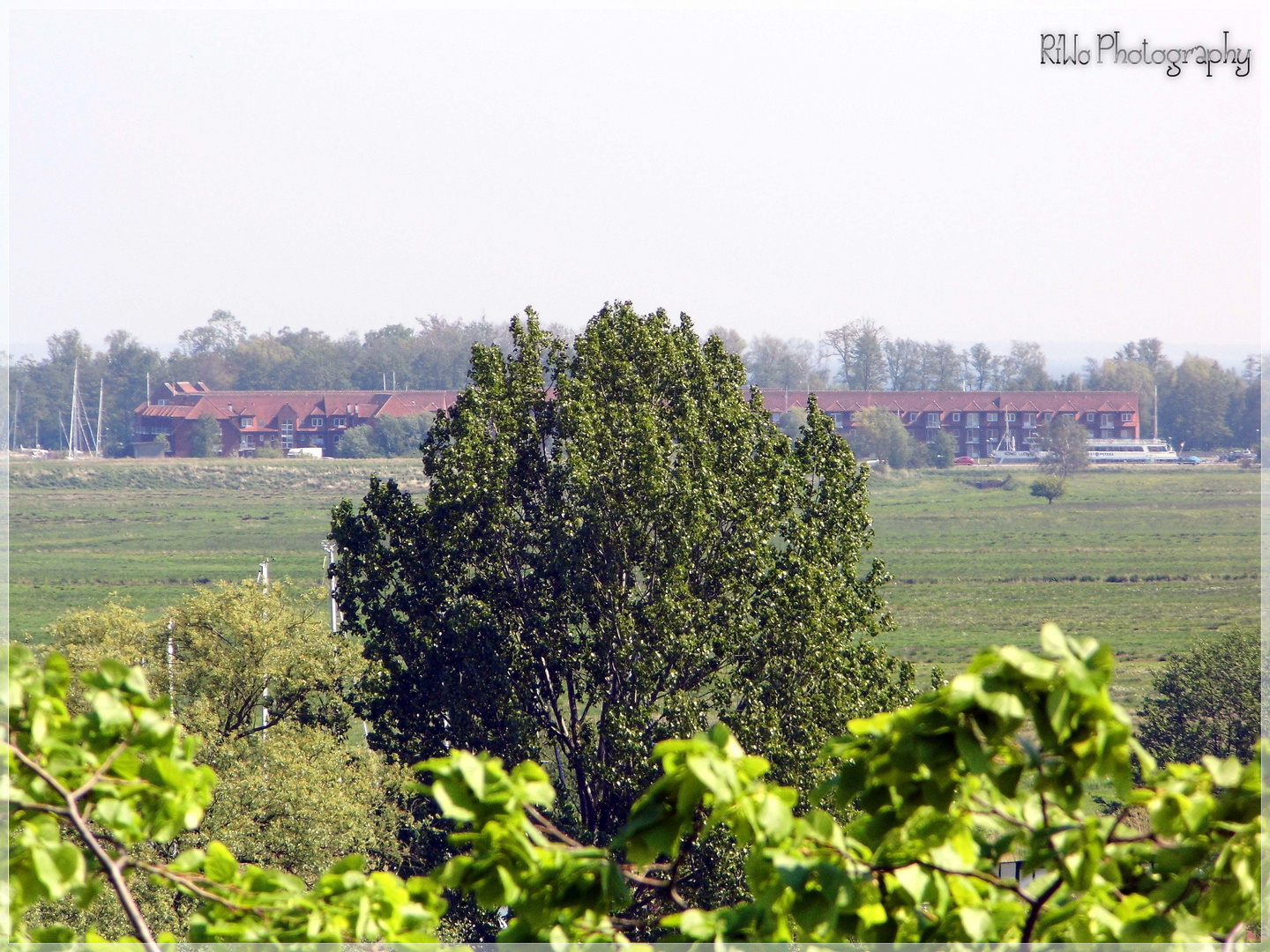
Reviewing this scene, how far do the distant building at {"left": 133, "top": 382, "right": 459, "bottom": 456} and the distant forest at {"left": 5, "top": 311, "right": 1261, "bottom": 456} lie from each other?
40.6ft

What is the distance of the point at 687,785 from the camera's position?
100 inches

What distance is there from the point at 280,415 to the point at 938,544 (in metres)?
60.8

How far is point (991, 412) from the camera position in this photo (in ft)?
367

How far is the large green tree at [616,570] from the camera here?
1309 cm

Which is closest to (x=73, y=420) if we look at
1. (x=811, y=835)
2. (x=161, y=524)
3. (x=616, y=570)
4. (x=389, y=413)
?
(x=389, y=413)

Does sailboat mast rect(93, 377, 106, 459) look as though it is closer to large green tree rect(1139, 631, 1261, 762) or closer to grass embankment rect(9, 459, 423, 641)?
grass embankment rect(9, 459, 423, 641)

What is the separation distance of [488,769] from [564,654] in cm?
1125

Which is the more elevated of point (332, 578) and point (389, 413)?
point (389, 413)

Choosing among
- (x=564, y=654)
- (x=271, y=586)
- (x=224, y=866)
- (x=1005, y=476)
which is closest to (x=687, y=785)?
(x=224, y=866)

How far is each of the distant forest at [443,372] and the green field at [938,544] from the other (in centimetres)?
1482

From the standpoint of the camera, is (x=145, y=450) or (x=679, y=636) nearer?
(x=679, y=636)

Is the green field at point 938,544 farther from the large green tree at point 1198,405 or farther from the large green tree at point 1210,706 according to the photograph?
the large green tree at point 1198,405

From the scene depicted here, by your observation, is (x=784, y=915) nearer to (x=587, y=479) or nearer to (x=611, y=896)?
(x=611, y=896)

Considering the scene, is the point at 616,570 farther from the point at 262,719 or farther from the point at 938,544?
the point at 938,544
